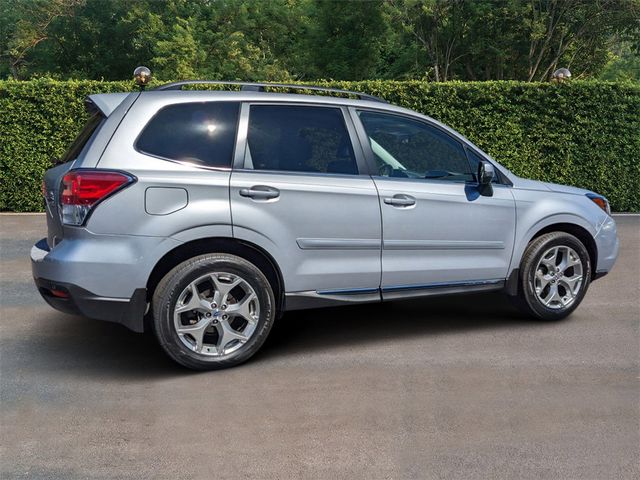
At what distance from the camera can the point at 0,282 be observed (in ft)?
26.1

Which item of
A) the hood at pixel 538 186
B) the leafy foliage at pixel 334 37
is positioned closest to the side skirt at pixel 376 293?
the hood at pixel 538 186

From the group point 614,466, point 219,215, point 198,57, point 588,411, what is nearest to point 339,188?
point 219,215

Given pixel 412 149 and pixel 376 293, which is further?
pixel 412 149

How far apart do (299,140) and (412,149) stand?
3.70ft

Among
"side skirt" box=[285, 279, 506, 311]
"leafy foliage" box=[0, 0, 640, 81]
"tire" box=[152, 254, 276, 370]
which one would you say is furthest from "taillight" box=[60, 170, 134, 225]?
"leafy foliage" box=[0, 0, 640, 81]

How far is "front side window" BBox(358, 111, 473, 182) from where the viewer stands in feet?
18.9

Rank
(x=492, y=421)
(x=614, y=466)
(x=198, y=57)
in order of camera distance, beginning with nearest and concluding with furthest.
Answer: (x=614, y=466) → (x=492, y=421) → (x=198, y=57)

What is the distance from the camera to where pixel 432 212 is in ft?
18.8

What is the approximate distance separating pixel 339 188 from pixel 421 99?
28.9ft

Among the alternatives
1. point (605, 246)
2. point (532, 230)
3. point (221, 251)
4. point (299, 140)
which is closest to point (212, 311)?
point (221, 251)

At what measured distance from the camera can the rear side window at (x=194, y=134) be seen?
504cm

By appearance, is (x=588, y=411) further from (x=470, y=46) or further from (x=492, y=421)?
(x=470, y=46)

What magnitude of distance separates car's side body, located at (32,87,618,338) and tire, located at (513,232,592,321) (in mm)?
117

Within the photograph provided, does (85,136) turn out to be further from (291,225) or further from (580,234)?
(580,234)
